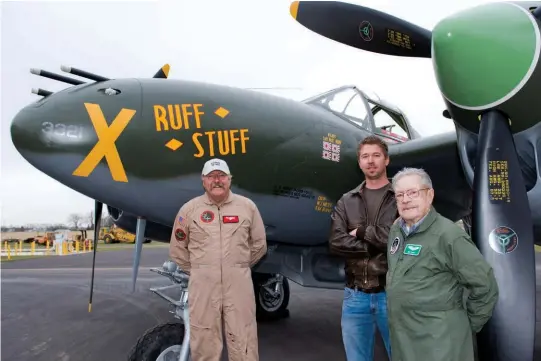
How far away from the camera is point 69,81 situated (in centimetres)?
430

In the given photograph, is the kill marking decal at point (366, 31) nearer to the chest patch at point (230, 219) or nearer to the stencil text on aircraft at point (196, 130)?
the stencil text on aircraft at point (196, 130)

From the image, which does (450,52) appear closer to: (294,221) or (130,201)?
(294,221)

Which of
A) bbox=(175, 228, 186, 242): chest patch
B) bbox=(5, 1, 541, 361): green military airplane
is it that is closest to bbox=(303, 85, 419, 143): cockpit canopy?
bbox=(5, 1, 541, 361): green military airplane

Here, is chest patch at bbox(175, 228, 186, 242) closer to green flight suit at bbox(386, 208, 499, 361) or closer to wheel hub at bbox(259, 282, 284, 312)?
green flight suit at bbox(386, 208, 499, 361)

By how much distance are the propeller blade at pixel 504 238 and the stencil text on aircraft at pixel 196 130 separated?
7.19ft

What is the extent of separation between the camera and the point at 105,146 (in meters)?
3.78

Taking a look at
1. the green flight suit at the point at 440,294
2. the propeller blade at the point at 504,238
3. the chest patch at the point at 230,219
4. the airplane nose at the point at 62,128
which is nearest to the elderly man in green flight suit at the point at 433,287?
the green flight suit at the point at 440,294

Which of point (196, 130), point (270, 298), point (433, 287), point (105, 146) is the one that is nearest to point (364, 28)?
point (196, 130)

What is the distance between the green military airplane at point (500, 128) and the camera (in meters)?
3.19

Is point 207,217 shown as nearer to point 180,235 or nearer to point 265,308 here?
point 180,235

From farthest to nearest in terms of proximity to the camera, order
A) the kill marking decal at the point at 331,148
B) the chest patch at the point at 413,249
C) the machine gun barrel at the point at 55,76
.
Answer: the kill marking decal at the point at 331,148 < the machine gun barrel at the point at 55,76 < the chest patch at the point at 413,249

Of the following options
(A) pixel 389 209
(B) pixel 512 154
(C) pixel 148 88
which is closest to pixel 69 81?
(C) pixel 148 88

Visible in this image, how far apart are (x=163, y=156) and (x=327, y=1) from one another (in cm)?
241

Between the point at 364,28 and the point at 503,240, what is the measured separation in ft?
8.30
